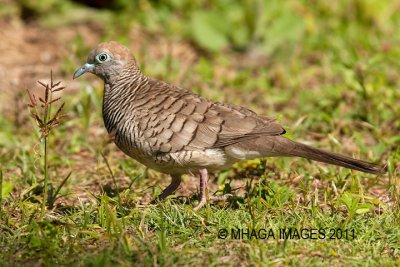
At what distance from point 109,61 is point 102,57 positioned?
0.07 m

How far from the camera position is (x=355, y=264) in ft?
11.4

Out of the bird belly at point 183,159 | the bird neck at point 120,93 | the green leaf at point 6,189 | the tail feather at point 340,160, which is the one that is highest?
the bird neck at point 120,93

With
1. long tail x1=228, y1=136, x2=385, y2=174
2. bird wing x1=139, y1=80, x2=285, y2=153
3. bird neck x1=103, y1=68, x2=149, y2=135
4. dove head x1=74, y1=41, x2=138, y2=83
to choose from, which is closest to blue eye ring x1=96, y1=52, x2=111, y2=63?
dove head x1=74, y1=41, x2=138, y2=83

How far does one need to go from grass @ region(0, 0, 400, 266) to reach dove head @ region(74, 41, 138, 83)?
0.82 metres

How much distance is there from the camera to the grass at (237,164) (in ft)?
11.9

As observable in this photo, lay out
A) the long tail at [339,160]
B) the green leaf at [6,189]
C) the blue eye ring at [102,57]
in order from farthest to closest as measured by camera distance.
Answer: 1. the blue eye ring at [102,57]
2. the green leaf at [6,189]
3. the long tail at [339,160]

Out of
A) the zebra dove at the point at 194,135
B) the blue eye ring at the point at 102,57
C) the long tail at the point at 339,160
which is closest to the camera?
the long tail at the point at 339,160

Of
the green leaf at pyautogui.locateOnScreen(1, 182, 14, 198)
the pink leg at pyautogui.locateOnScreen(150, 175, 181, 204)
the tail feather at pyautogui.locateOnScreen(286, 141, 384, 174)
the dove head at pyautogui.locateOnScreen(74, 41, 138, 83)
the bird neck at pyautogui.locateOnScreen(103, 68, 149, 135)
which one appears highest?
the dove head at pyautogui.locateOnScreen(74, 41, 138, 83)

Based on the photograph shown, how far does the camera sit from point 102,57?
15.8ft

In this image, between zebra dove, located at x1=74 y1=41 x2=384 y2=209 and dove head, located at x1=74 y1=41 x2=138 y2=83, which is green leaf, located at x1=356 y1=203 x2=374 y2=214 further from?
dove head, located at x1=74 y1=41 x2=138 y2=83

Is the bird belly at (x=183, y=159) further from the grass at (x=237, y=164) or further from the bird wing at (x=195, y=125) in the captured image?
the grass at (x=237, y=164)

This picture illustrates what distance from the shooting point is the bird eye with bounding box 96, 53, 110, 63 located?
4.78 m

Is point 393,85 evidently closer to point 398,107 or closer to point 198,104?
point 398,107

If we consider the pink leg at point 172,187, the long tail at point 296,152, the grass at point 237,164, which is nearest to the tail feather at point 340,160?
the long tail at point 296,152
